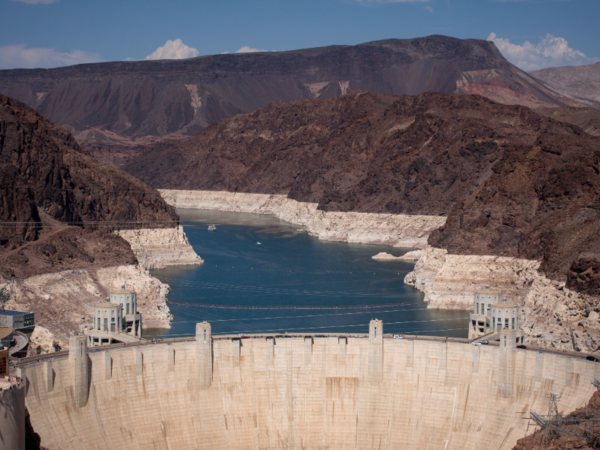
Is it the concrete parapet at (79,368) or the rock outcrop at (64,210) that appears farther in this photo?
the rock outcrop at (64,210)

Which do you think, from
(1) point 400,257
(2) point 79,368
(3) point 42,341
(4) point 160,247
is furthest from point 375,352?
(1) point 400,257

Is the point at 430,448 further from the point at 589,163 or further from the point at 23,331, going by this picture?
the point at 589,163

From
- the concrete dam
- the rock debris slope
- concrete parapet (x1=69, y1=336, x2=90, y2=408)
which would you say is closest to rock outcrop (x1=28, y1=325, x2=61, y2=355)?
the rock debris slope

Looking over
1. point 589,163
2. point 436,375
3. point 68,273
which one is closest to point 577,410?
point 436,375

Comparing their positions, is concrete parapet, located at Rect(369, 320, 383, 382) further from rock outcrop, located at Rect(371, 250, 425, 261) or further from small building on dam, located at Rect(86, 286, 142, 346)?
rock outcrop, located at Rect(371, 250, 425, 261)

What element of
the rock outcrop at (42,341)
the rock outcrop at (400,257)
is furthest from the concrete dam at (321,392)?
the rock outcrop at (400,257)

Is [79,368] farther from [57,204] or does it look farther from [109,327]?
[57,204]

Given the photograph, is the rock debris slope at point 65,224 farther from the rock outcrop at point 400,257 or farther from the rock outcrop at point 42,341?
the rock outcrop at point 400,257
